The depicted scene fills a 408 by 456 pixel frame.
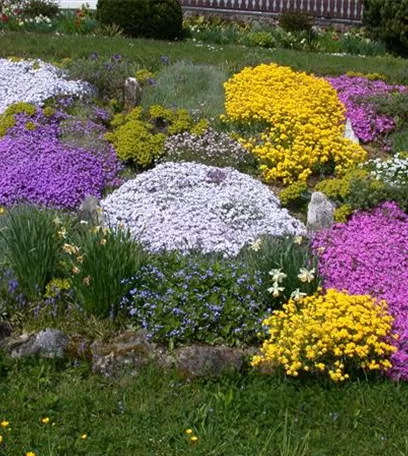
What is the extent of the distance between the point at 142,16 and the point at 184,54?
10.4ft

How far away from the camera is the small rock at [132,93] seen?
10.9 metres

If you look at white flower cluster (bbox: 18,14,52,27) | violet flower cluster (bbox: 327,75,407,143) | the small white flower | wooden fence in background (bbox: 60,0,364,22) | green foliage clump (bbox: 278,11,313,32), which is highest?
the small white flower

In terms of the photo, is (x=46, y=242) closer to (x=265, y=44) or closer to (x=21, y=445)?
(x=21, y=445)

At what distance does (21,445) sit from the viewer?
195 inches

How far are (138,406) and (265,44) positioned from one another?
13.5m

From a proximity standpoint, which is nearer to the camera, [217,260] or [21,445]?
[21,445]

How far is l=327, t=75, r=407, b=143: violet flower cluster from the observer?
10688mm

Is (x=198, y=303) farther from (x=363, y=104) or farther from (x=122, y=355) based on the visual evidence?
(x=363, y=104)

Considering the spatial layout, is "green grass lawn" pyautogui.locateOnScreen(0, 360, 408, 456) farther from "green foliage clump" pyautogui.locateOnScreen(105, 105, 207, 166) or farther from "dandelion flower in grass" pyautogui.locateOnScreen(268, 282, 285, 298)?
"green foliage clump" pyautogui.locateOnScreen(105, 105, 207, 166)

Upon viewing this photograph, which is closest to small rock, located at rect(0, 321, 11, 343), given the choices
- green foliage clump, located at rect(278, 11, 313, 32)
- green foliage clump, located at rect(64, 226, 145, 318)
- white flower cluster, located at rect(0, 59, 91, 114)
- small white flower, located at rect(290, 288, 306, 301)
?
green foliage clump, located at rect(64, 226, 145, 318)

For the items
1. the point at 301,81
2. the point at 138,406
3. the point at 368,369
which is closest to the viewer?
the point at 138,406

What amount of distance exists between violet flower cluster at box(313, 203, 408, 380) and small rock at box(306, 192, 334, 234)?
0.62 ft

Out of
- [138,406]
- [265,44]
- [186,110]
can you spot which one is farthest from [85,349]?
[265,44]

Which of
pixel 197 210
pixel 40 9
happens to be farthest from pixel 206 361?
pixel 40 9
